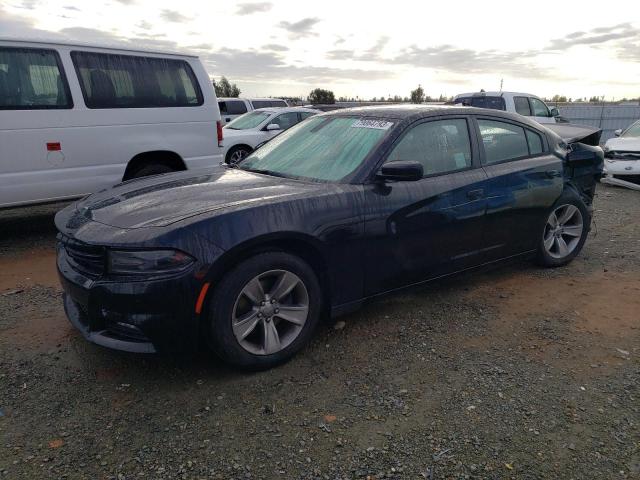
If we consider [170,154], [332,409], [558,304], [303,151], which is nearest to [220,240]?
[332,409]

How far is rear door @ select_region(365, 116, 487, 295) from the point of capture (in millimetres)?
3375

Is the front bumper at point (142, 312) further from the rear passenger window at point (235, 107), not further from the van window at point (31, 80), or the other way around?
the rear passenger window at point (235, 107)

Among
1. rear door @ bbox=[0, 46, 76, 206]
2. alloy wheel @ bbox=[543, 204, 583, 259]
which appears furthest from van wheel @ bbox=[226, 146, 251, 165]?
alloy wheel @ bbox=[543, 204, 583, 259]

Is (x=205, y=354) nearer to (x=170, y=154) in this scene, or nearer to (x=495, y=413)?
(x=495, y=413)

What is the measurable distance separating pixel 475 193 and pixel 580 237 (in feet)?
5.81

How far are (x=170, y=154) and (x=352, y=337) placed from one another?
3939 mm

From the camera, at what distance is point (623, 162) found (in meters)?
9.91

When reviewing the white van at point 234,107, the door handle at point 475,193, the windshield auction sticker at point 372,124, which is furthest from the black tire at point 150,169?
the white van at point 234,107

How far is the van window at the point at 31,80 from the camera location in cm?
511

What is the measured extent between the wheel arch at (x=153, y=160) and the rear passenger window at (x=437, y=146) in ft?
11.9

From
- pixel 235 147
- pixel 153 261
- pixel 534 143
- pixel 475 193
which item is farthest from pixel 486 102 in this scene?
pixel 153 261

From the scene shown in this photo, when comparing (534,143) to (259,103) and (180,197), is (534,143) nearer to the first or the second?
(180,197)

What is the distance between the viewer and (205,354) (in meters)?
3.21

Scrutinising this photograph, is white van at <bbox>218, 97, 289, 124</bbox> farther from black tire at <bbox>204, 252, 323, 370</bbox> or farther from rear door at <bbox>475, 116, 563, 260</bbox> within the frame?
black tire at <bbox>204, 252, 323, 370</bbox>
